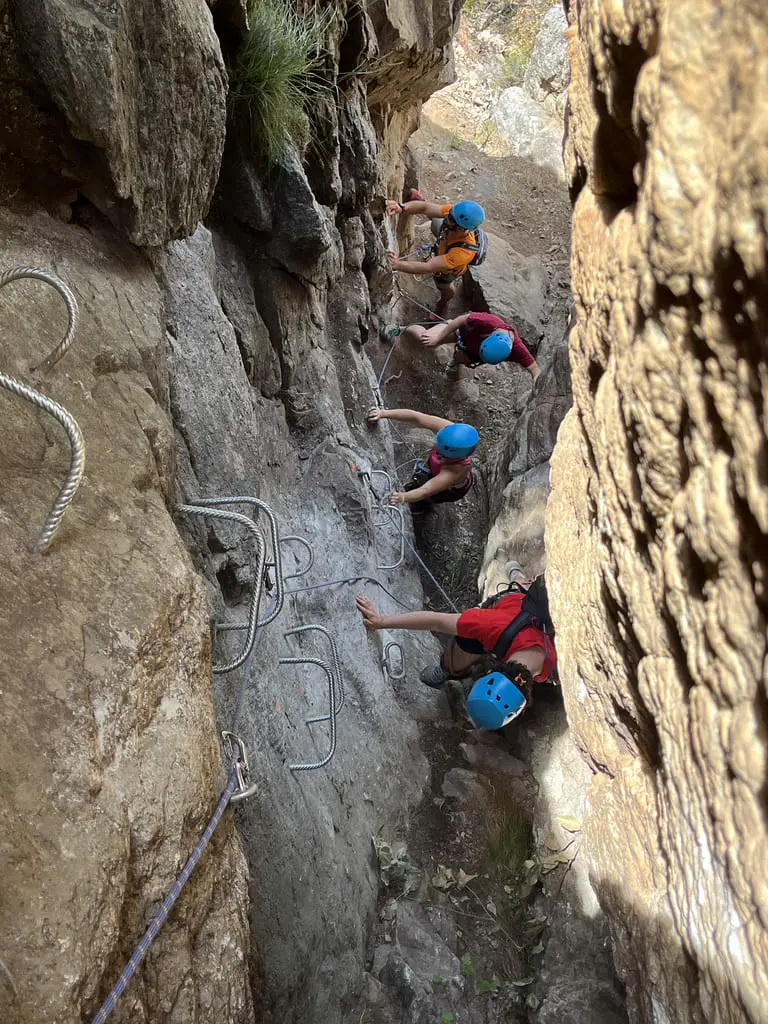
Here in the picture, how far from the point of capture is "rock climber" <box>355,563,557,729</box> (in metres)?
3.68

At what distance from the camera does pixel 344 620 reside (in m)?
4.32

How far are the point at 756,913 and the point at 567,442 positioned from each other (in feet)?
5.53

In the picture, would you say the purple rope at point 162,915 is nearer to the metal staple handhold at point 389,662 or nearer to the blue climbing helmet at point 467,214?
the metal staple handhold at point 389,662

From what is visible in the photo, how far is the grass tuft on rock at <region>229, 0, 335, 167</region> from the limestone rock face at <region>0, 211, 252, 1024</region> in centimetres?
195

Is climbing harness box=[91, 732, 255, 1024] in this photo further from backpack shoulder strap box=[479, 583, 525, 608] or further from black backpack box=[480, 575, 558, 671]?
backpack shoulder strap box=[479, 583, 525, 608]

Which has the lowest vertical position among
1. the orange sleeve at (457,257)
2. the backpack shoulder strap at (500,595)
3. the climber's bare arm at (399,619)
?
the climber's bare arm at (399,619)

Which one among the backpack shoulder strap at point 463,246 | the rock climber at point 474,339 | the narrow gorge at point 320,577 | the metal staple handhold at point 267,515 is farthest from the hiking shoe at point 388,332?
the metal staple handhold at point 267,515

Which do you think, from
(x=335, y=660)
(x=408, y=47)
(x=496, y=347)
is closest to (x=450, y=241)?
(x=496, y=347)

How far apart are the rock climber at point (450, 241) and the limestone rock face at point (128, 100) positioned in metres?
4.51

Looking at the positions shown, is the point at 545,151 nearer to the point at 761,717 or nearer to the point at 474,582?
the point at 474,582

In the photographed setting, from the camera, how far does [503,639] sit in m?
3.87

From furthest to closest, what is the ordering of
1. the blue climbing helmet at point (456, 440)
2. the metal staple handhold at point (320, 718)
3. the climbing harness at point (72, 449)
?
1. the blue climbing helmet at point (456, 440)
2. the metal staple handhold at point (320, 718)
3. the climbing harness at point (72, 449)

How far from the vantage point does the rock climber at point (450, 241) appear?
7078mm

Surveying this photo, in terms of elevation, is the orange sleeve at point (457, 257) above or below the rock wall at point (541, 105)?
below
